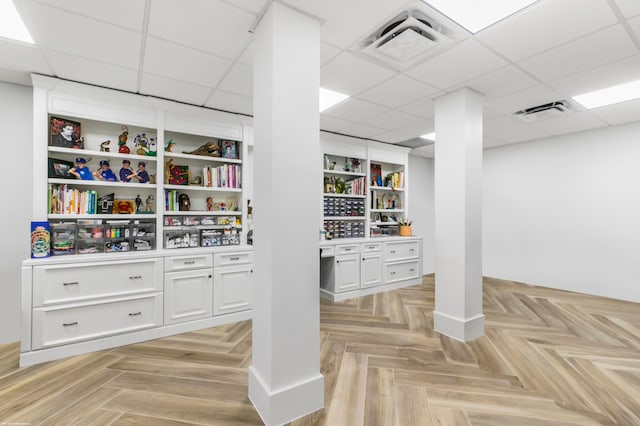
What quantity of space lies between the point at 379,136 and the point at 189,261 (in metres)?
3.45

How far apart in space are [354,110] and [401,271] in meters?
2.85

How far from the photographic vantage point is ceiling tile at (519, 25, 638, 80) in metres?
2.08

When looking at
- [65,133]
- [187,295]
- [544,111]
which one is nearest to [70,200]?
[65,133]

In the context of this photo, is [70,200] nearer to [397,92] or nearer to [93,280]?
[93,280]

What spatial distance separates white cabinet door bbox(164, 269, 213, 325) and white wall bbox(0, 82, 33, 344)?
140cm

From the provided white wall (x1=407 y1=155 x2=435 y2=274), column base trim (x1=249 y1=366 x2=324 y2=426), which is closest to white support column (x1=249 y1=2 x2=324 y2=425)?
column base trim (x1=249 y1=366 x2=324 y2=426)

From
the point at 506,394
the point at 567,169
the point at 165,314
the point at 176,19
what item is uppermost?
the point at 176,19

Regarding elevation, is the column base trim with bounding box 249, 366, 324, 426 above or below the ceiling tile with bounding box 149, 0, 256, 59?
below

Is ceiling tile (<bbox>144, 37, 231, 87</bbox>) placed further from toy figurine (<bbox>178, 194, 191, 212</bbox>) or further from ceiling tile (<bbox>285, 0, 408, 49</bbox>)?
toy figurine (<bbox>178, 194, 191, 212</bbox>)

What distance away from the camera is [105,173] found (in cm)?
305

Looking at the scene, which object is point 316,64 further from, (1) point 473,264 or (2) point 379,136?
(2) point 379,136

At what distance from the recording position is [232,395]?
2.00 meters

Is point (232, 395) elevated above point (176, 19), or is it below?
below

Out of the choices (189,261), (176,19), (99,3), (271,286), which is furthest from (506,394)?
(99,3)
